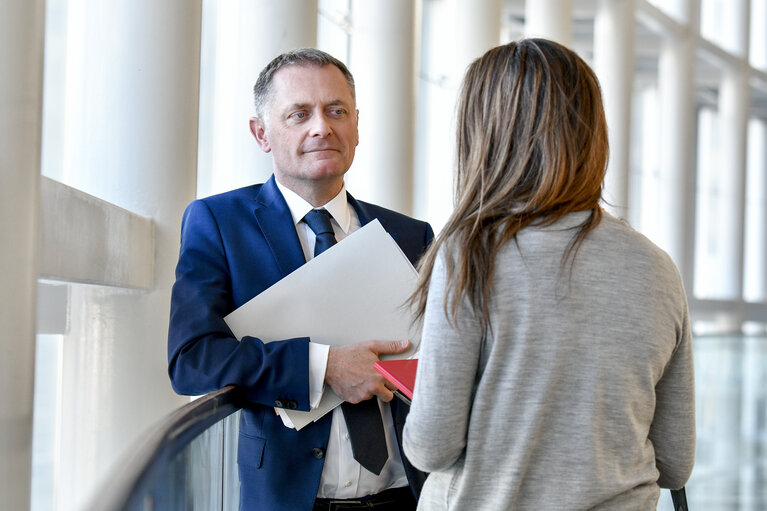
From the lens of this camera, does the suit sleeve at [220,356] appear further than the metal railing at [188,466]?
Yes

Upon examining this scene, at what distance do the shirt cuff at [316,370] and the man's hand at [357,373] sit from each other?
0.01 m

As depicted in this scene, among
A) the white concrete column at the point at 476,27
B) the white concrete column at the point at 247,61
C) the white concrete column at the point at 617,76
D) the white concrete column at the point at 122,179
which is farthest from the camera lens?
the white concrete column at the point at 617,76

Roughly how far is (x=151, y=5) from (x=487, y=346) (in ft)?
8.28

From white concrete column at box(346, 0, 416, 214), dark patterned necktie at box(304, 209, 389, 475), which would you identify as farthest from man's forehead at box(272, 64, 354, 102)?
white concrete column at box(346, 0, 416, 214)

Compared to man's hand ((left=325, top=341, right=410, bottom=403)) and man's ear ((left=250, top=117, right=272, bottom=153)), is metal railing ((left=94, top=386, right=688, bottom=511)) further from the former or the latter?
man's ear ((left=250, top=117, right=272, bottom=153))

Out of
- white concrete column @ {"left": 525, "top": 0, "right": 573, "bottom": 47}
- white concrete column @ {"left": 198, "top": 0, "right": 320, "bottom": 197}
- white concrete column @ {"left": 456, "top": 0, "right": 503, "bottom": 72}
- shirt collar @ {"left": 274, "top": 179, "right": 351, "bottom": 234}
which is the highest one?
white concrete column @ {"left": 525, "top": 0, "right": 573, "bottom": 47}

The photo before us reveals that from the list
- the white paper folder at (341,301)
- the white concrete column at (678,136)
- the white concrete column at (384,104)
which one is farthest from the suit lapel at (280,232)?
the white concrete column at (678,136)

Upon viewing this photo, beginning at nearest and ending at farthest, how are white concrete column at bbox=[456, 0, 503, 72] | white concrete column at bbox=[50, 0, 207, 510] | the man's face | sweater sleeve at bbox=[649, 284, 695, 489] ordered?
sweater sleeve at bbox=[649, 284, 695, 489], the man's face, white concrete column at bbox=[50, 0, 207, 510], white concrete column at bbox=[456, 0, 503, 72]

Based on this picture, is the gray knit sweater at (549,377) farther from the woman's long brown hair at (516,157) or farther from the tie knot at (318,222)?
the tie knot at (318,222)

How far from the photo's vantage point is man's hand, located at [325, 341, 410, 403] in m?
2.12

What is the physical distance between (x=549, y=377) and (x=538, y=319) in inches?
3.6

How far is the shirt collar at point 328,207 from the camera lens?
2459mm

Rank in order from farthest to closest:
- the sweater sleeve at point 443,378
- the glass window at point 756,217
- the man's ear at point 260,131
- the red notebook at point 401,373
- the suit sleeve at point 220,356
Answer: the glass window at point 756,217 < the man's ear at point 260,131 < the suit sleeve at point 220,356 < the red notebook at point 401,373 < the sweater sleeve at point 443,378

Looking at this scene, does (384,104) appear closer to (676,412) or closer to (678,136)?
(676,412)
